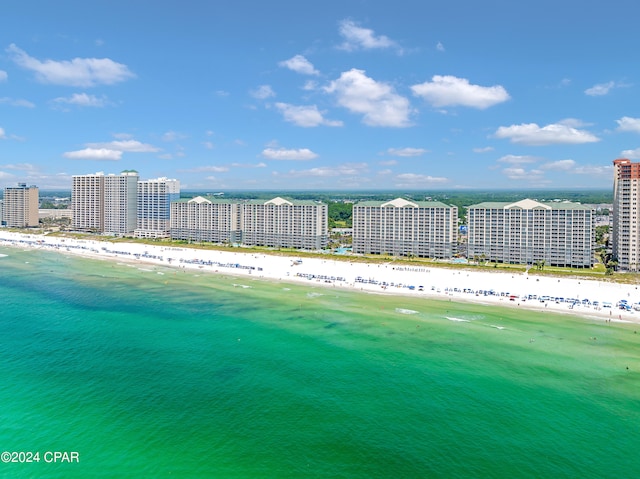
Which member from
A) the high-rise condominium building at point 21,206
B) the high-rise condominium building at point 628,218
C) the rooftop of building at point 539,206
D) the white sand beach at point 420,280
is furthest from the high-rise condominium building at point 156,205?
the high-rise condominium building at point 628,218

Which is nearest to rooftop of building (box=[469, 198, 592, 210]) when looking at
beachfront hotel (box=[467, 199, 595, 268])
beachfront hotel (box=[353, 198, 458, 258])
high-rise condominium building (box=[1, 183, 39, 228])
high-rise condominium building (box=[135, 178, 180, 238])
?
beachfront hotel (box=[467, 199, 595, 268])

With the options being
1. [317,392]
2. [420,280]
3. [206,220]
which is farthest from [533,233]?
[206,220]

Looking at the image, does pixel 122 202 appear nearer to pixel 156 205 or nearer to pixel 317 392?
pixel 156 205

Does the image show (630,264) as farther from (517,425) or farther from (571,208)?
(517,425)

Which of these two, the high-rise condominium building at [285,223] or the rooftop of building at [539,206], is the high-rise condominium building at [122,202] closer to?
the high-rise condominium building at [285,223]

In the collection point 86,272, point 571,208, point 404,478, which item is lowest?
point 404,478

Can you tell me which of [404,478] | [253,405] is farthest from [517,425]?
[253,405]
